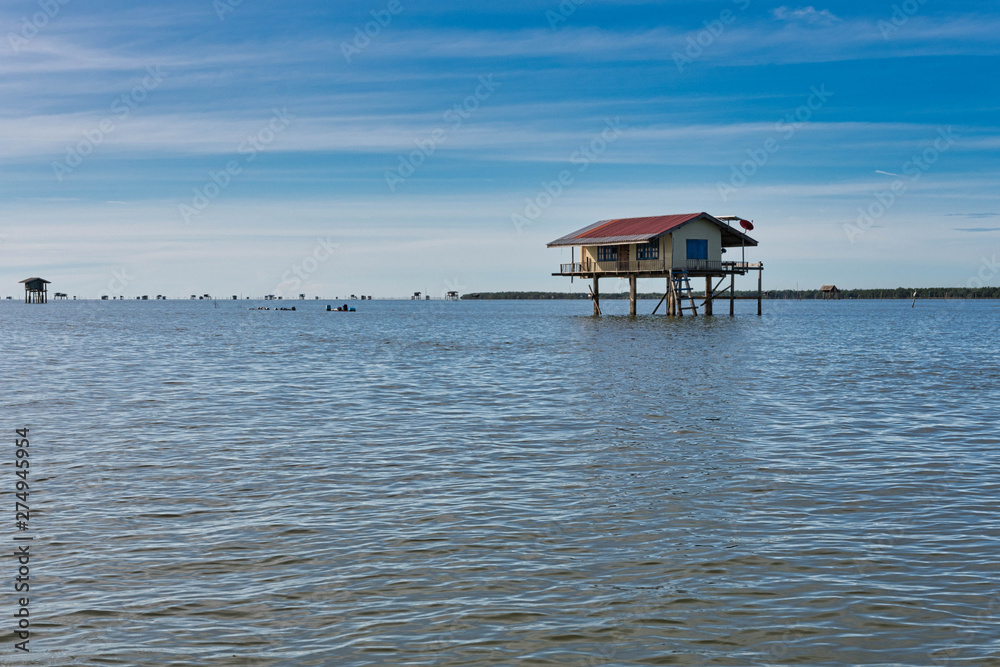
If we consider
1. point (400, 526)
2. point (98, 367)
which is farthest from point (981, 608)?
point (98, 367)

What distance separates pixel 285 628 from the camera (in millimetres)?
6719

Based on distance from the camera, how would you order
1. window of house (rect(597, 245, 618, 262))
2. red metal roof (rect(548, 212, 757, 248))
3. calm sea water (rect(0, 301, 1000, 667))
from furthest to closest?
1. window of house (rect(597, 245, 618, 262))
2. red metal roof (rect(548, 212, 757, 248))
3. calm sea water (rect(0, 301, 1000, 667))

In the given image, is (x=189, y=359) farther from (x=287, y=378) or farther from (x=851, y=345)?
(x=851, y=345)

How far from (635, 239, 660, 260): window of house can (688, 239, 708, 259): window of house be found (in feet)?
8.20

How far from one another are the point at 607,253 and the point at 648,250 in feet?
12.3
